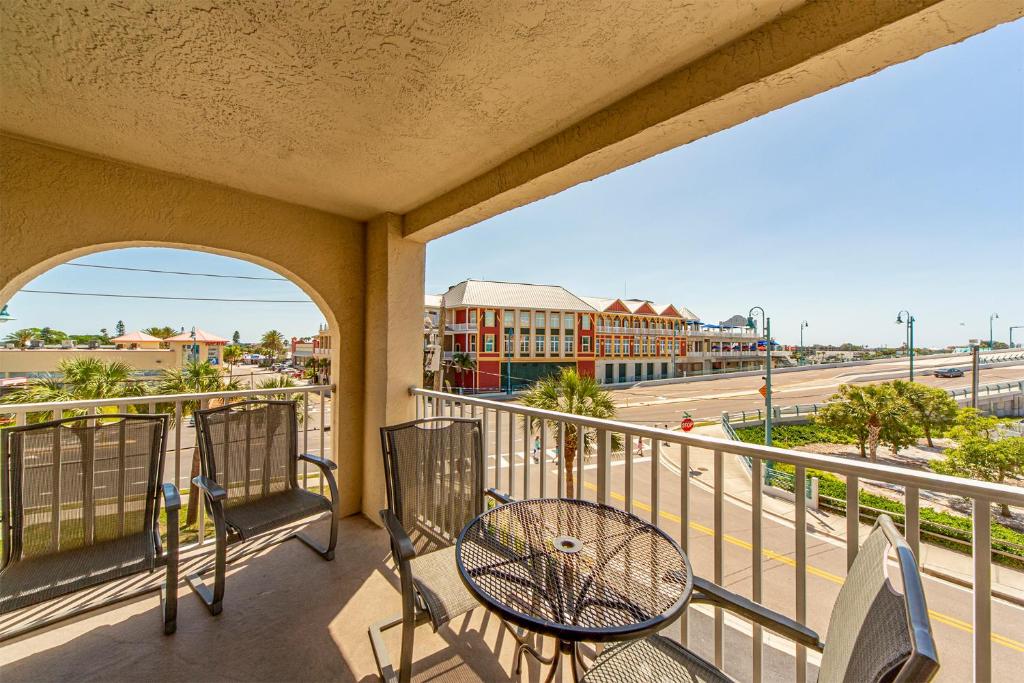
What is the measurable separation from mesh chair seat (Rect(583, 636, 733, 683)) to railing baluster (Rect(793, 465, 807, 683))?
0.38 metres

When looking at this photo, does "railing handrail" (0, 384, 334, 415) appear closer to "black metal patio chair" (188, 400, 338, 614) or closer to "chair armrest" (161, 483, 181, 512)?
"black metal patio chair" (188, 400, 338, 614)

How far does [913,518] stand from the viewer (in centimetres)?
110

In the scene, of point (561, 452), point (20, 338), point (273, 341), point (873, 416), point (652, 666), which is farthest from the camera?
point (273, 341)

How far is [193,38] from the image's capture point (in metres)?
1.30

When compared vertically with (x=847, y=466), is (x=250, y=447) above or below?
below

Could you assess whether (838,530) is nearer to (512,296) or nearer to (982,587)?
(982,587)

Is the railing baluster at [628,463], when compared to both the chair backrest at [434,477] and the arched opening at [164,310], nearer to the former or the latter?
the chair backrest at [434,477]

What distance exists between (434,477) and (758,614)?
139cm

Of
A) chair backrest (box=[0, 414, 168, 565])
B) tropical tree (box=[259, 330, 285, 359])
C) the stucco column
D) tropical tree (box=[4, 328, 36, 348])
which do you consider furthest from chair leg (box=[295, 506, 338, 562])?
tropical tree (box=[259, 330, 285, 359])

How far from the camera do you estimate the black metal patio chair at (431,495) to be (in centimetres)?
159

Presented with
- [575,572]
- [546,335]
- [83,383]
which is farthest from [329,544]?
[546,335]

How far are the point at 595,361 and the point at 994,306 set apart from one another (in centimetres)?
1804

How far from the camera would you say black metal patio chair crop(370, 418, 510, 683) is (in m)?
1.59

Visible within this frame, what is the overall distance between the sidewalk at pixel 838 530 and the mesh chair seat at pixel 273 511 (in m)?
2.30
